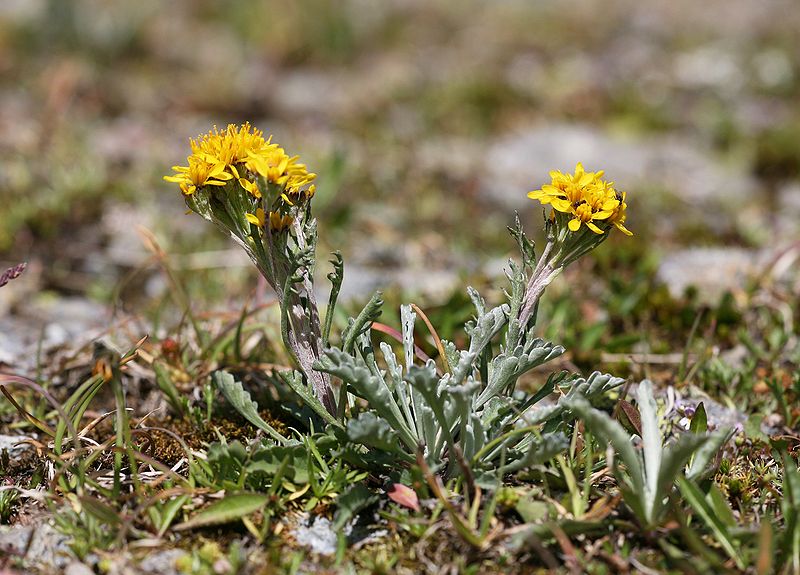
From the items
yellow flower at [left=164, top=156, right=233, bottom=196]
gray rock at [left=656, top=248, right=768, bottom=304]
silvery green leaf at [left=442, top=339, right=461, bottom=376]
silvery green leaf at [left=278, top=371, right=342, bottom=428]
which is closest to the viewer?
yellow flower at [left=164, top=156, right=233, bottom=196]

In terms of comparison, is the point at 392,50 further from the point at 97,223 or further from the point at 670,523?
the point at 670,523

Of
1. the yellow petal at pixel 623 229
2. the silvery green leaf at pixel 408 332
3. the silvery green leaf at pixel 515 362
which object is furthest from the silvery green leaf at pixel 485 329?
the yellow petal at pixel 623 229

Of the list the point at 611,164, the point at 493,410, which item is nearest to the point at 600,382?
the point at 493,410

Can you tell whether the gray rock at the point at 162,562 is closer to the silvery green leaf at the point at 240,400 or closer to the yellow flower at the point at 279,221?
the silvery green leaf at the point at 240,400

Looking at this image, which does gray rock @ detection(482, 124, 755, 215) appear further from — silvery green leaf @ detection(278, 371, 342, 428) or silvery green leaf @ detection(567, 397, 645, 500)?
silvery green leaf @ detection(567, 397, 645, 500)

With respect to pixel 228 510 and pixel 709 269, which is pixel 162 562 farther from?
pixel 709 269

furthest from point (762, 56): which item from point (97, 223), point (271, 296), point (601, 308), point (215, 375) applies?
point (215, 375)

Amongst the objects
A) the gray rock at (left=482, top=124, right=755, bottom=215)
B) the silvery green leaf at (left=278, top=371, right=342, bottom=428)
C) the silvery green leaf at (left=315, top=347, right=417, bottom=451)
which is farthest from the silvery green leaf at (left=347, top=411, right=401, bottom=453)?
the gray rock at (left=482, top=124, right=755, bottom=215)
